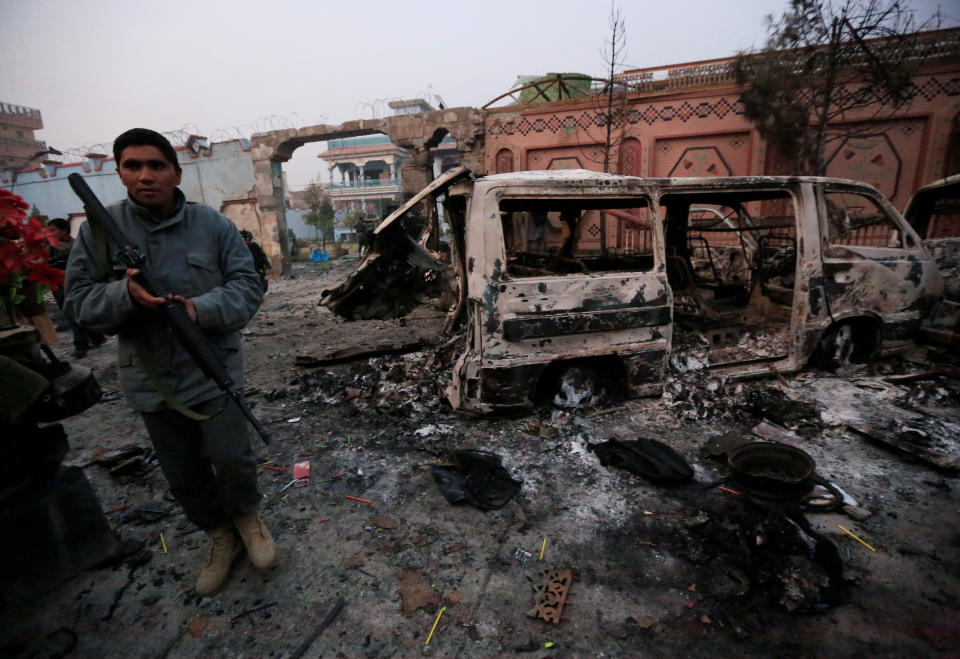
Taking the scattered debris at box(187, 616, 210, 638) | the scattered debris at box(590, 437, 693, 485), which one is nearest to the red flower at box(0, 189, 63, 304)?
the scattered debris at box(187, 616, 210, 638)

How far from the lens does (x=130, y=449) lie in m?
3.42

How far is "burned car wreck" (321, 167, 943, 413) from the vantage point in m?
3.23

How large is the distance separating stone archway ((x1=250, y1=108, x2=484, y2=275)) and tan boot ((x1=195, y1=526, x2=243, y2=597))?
10884 millimetres

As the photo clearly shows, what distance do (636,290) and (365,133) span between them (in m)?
12.0

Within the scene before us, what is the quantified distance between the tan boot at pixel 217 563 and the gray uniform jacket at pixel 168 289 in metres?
0.73

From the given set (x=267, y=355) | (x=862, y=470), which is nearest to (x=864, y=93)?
(x=862, y=470)

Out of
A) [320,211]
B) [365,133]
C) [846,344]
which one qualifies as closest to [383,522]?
[846,344]

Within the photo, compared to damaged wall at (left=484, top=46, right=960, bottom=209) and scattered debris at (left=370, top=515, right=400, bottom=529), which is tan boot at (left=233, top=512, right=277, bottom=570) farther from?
damaged wall at (left=484, top=46, right=960, bottom=209)

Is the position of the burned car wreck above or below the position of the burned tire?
above

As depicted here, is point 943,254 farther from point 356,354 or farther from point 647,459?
point 356,354

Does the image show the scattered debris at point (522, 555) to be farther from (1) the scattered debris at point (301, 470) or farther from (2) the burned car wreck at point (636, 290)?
(1) the scattered debris at point (301, 470)

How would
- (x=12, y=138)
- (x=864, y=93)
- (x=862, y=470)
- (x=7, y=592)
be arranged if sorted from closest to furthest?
(x=7, y=592)
(x=862, y=470)
(x=864, y=93)
(x=12, y=138)

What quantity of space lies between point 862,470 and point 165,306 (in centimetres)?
395

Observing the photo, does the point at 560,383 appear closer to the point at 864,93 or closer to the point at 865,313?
the point at 865,313
